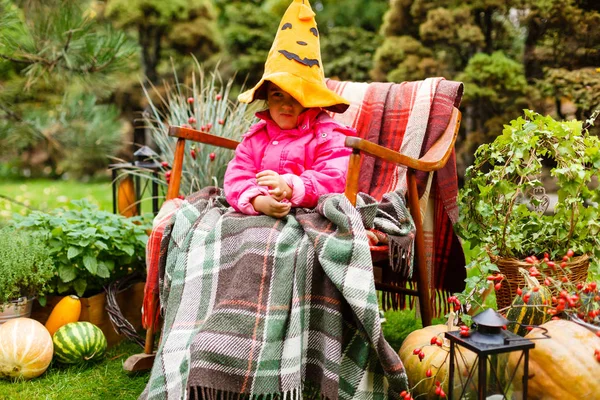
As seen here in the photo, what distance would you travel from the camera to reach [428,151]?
2316mm

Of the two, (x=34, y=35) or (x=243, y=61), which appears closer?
(x=34, y=35)

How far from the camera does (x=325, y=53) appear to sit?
241 inches

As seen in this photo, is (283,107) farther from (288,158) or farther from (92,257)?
(92,257)

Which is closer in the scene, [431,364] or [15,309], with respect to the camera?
[431,364]

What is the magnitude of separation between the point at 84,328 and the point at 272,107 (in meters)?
1.07

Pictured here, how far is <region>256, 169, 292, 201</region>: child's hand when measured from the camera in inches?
77.2

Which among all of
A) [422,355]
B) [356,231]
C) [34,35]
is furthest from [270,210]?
[34,35]

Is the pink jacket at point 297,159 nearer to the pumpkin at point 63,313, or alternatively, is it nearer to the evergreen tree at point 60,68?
the pumpkin at point 63,313

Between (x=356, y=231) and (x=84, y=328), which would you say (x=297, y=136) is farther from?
(x=84, y=328)

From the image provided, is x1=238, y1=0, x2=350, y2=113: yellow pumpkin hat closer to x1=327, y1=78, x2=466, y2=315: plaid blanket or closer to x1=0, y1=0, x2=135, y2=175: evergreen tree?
x1=327, y1=78, x2=466, y2=315: plaid blanket

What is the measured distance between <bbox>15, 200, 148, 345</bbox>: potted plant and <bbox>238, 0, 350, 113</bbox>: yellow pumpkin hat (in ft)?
2.83

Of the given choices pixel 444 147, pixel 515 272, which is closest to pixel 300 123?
pixel 444 147

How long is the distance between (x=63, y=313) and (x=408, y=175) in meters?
1.38

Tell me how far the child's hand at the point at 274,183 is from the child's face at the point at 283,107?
328 millimetres
